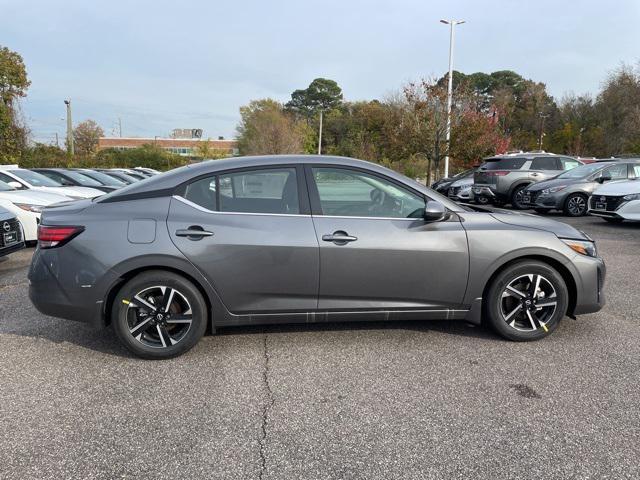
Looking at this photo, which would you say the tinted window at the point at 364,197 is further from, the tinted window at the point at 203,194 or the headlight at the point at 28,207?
the headlight at the point at 28,207

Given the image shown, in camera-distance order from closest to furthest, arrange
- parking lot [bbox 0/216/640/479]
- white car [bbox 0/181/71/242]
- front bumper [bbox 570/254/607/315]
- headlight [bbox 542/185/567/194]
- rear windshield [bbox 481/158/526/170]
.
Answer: parking lot [bbox 0/216/640/479]
front bumper [bbox 570/254/607/315]
white car [bbox 0/181/71/242]
headlight [bbox 542/185/567/194]
rear windshield [bbox 481/158/526/170]

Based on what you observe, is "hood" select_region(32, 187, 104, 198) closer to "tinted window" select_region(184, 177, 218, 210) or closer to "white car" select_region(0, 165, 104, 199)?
"white car" select_region(0, 165, 104, 199)

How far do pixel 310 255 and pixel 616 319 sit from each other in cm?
312

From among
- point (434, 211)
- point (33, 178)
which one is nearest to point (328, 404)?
point (434, 211)

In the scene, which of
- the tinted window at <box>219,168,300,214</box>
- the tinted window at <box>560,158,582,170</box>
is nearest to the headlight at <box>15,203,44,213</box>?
the tinted window at <box>219,168,300,214</box>

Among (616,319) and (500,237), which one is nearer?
(500,237)

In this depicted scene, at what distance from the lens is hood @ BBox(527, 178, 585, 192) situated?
1213cm

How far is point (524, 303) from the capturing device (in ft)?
12.7

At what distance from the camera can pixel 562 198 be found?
1201cm

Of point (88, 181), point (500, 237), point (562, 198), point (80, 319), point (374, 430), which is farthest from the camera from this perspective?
point (88, 181)

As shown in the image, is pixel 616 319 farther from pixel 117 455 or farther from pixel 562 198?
pixel 562 198

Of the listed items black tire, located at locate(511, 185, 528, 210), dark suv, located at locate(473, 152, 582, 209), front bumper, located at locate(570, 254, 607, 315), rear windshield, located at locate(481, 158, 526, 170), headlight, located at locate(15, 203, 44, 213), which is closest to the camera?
front bumper, located at locate(570, 254, 607, 315)

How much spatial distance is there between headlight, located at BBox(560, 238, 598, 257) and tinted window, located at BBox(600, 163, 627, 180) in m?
9.67

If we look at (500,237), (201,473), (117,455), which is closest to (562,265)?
(500,237)
